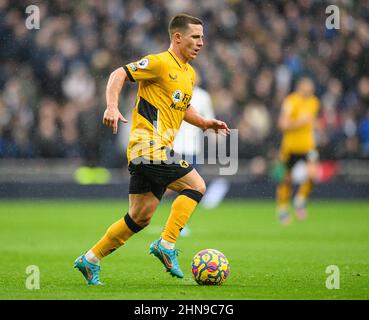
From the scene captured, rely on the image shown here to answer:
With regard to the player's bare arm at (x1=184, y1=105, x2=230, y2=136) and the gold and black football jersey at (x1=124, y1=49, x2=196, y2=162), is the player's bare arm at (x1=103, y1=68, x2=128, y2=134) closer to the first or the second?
the gold and black football jersey at (x1=124, y1=49, x2=196, y2=162)

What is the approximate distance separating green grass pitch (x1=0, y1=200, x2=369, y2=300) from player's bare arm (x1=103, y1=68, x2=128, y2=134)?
4.48ft

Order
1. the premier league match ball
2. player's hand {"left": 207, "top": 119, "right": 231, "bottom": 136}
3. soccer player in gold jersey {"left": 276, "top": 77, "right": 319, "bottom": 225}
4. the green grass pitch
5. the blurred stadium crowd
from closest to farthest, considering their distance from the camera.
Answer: the green grass pitch
the premier league match ball
player's hand {"left": 207, "top": 119, "right": 231, "bottom": 136}
soccer player in gold jersey {"left": 276, "top": 77, "right": 319, "bottom": 225}
the blurred stadium crowd

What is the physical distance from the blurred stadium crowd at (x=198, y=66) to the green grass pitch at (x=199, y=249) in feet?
4.94

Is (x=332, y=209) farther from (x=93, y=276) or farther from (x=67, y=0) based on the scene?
(x=93, y=276)

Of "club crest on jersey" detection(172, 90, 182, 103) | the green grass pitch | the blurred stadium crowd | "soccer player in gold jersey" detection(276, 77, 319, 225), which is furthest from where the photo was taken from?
the blurred stadium crowd

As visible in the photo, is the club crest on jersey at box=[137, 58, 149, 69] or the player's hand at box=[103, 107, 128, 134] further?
the club crest on jersey at box=[137, 58, 149, 69]

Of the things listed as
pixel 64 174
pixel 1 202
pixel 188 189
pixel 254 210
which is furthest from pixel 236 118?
pixel 188 189

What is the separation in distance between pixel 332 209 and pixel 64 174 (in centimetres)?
592

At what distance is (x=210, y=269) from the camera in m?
7.91

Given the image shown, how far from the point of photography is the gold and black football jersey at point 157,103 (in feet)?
26.3

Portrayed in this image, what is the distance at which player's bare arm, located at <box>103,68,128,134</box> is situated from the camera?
Result: 727 cm

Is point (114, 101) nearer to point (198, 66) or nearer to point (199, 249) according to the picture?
point (199, 249)

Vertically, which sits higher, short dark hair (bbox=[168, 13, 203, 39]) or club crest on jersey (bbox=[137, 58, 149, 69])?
short dark hair (bbox=[168, 13, 203, 39])

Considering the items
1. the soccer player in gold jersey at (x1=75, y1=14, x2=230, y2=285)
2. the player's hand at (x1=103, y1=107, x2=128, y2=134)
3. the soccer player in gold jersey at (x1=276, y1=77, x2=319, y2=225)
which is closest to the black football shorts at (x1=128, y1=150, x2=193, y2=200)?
the soccer player in gold jersey at (x1=75, y1=14, x2=230, y2=285)
